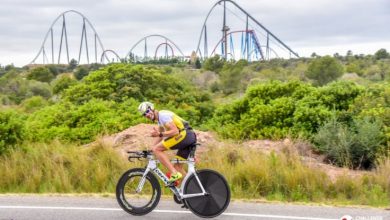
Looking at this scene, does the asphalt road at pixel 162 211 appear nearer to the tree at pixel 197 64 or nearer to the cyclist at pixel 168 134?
the cyclist at pixel 168 134

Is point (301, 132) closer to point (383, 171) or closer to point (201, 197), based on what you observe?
point (383, 171)

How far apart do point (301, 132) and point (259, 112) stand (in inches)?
69.8

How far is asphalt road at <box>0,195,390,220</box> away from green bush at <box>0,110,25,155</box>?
13.8 feet

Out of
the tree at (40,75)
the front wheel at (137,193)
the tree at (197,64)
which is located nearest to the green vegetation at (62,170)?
the front wheel at (137,193)

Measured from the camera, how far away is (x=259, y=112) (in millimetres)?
15688

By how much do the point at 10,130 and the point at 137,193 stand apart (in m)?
6.68

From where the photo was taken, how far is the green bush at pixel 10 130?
1378 cm

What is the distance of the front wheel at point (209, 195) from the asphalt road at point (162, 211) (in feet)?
0.63

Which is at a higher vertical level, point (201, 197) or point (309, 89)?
point (309, 89)

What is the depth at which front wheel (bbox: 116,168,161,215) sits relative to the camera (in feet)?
28.6

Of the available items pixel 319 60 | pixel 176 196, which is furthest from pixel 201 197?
pixel 319 60

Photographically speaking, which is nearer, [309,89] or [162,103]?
[309,89]

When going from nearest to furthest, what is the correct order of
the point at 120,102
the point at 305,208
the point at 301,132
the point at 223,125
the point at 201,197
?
the point at 201,197
the point at 305,208
the point at 301,132
the point at 223,125
the point at 120,102

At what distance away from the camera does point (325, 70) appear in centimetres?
6119
